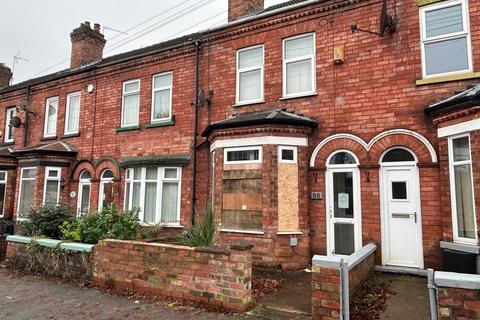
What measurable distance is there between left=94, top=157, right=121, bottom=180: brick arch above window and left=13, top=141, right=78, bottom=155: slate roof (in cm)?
146

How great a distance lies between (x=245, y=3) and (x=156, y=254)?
8.84m

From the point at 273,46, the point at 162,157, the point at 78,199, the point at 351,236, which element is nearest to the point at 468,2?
the point at 273,46

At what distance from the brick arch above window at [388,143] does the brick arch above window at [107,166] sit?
7.11 m

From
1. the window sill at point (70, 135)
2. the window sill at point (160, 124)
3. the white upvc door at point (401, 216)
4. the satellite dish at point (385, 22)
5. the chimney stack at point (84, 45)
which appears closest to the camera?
the white upvc door at point (401, 216)

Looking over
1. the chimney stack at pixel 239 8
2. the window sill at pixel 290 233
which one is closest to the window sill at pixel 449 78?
the window sill at pixel 290 233

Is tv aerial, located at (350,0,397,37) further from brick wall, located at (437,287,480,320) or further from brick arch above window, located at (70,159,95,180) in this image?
brick arch above window, located at (70,159,95,180)

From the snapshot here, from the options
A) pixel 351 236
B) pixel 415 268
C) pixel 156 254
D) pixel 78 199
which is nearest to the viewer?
pixel 156 254

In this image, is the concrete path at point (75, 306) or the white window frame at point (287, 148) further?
the white window frame at point (287, 148)

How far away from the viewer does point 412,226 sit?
7.21 metres

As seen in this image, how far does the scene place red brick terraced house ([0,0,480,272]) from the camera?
701cm

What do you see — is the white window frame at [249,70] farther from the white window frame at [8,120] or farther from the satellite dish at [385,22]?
the white window frame at [8,120]

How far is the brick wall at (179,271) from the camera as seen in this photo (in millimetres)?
5227

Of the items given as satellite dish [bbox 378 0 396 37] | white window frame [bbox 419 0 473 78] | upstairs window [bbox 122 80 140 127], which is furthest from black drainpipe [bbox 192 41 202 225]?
white window frame [bbox 419 0 473 78]

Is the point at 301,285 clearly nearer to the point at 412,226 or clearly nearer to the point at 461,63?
the point at 412,226
